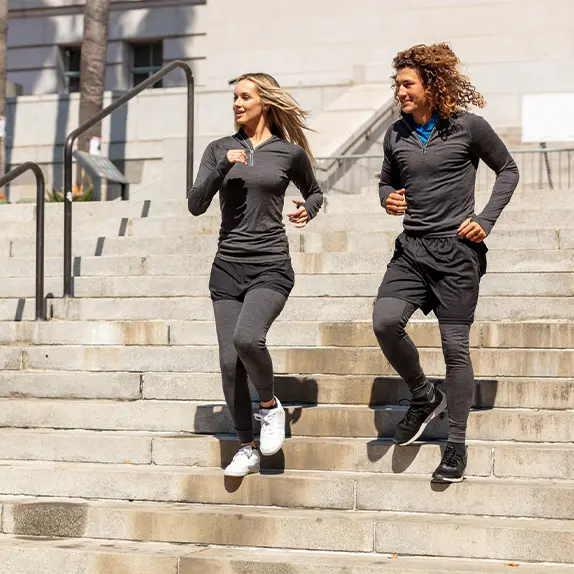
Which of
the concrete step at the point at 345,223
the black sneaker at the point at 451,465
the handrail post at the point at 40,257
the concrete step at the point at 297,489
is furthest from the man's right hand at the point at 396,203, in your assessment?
the handrail post at the point at 40,257

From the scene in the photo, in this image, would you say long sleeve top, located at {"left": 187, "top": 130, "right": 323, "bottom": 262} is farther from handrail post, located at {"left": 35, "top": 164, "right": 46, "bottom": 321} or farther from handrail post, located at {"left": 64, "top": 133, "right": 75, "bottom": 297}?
handrail post, located at {"left": 64, "top": 133, "right": 75, "bottom": 297}

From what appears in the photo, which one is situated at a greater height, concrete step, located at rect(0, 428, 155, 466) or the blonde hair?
the blonde hair

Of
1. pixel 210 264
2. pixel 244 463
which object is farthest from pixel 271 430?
pixel 210 264

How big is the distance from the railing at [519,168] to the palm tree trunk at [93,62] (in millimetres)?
5935

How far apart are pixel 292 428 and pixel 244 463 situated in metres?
0.65

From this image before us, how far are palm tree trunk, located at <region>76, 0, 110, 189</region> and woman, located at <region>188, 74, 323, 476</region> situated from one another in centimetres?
1216

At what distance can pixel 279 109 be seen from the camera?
265 inches

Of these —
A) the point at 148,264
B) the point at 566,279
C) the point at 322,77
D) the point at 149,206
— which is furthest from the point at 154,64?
the point at 566,279

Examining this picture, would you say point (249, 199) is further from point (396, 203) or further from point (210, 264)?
point (210, 264)

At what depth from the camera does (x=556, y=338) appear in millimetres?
7570

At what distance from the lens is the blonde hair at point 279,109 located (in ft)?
21.9

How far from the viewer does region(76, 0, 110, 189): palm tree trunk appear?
18.9m

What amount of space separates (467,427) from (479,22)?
13401 mm

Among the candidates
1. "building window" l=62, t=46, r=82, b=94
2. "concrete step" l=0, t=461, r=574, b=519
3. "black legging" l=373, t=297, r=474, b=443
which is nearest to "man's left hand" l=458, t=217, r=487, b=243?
"black legging" l=373, t=297, r=474, b=443
